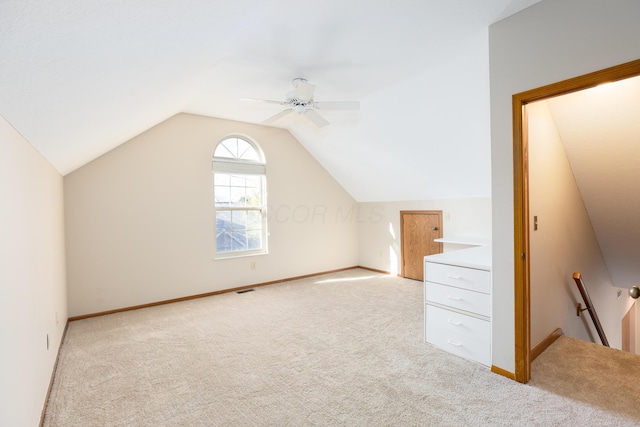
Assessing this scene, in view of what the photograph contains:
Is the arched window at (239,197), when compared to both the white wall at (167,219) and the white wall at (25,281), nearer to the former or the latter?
the white wall at (167,219)

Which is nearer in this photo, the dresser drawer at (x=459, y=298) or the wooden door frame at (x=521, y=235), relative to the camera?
the wooden door frame at (x=521, y=235)

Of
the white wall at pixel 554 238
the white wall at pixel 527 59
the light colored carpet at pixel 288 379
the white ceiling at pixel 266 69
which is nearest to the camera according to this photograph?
the white ceiling at pixel 266 69

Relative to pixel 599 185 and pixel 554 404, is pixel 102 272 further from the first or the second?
pixel 599 185

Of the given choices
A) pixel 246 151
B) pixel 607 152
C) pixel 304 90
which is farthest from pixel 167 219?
pixel 607 152

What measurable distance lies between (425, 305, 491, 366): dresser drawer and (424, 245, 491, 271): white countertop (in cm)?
43

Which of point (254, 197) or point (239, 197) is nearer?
point (239, 197)

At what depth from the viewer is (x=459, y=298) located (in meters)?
2.55

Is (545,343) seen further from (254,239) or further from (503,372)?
(254,239)

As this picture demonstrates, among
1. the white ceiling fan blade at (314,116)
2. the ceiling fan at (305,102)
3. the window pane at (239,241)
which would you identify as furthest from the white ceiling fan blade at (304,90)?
the window pane at (239,241)

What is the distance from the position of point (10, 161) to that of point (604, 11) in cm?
324

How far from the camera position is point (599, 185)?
9.91 feet

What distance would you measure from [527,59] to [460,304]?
6.08ft

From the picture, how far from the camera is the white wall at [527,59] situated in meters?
1.68

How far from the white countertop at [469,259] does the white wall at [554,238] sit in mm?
359
